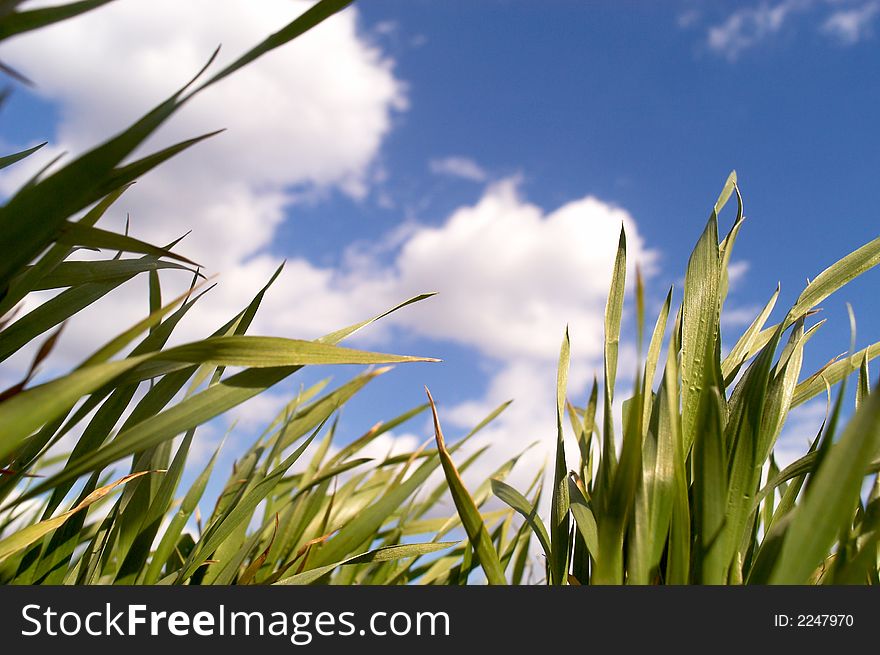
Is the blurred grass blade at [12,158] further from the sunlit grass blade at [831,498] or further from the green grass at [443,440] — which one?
the sunlit grass blade at [831,498]

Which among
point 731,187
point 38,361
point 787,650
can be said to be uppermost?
point 731,187

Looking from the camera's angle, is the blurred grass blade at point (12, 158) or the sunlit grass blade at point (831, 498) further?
the blurred grass blade at point (12, 158)

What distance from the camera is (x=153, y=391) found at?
506 mm

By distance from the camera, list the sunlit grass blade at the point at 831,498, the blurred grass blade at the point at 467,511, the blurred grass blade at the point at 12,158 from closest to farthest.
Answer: the sunlit grass blade at the point at 831,498 < the blurred grass blade at the point at 467,511 < the blurred grass blade at the point at 12,158

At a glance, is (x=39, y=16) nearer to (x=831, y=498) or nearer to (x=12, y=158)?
(x=12, y=158)

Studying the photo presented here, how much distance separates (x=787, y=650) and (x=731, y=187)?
1.21 feet

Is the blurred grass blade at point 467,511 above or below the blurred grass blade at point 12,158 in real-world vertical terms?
below

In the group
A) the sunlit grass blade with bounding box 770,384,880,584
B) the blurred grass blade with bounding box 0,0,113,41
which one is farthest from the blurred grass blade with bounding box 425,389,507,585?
the blurred grass blade with bounding box 0,0,113,41

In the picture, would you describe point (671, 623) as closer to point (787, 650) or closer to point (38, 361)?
point (787, 650)

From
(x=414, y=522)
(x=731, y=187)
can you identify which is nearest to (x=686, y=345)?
(x=731, y=187)

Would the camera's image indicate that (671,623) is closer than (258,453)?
Yes

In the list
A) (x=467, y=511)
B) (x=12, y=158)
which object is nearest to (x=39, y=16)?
(x=12, y=158)

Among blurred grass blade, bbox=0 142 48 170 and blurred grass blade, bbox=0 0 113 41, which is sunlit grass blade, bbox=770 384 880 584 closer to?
blurred grass blade, bbox=0 0 113 41

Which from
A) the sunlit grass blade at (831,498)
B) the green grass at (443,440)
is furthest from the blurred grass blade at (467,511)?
the sunlit grass blade at (831,498)
